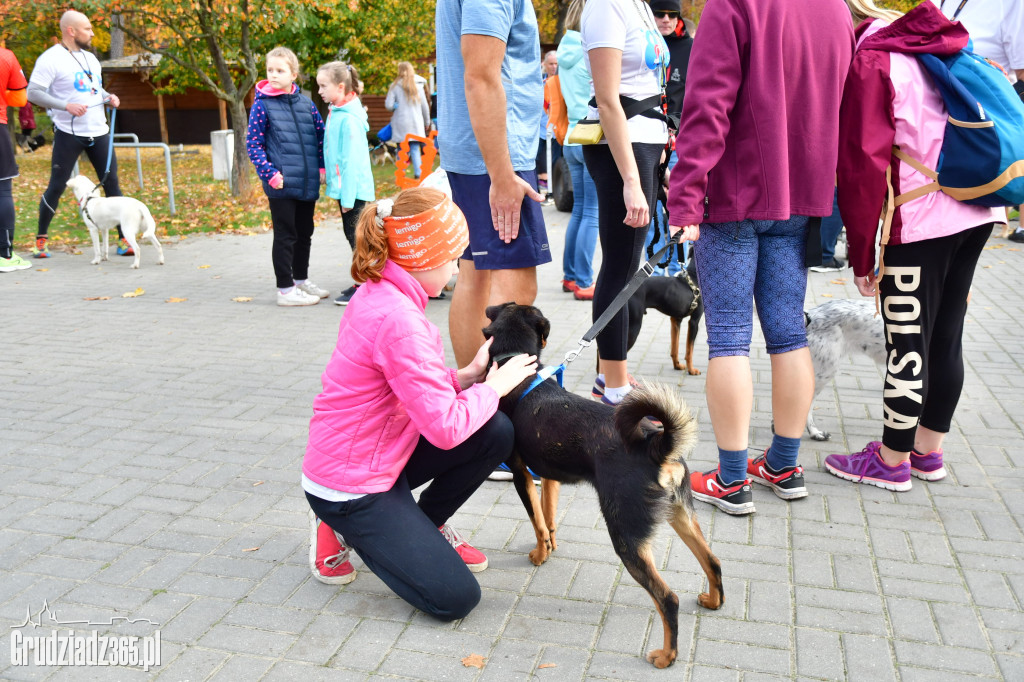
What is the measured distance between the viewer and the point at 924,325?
11.6 feet

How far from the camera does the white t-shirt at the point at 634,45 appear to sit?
3828mm

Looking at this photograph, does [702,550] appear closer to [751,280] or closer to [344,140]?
[751,280]

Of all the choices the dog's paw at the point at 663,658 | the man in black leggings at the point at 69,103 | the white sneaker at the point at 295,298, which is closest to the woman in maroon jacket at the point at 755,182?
the dog's paw at the point at 663,658

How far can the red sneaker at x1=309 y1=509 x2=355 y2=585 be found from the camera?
3029 mm

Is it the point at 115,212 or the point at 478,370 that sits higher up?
the point at 478,370

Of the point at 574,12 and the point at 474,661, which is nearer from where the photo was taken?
the point at 474,661

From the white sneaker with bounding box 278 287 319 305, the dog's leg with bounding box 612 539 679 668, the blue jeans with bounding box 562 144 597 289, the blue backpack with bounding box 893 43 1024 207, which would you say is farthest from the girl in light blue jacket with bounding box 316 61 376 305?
the dog's leg with bounding box 612 539 679 668

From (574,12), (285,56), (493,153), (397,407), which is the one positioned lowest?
(397,407)

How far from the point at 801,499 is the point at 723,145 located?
157 cm

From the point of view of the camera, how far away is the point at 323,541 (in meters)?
3.05

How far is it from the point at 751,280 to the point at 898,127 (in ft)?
2.69

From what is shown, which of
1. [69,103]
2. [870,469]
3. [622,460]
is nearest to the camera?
[622,460]

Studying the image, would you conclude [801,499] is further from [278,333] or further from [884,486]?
[278,333]

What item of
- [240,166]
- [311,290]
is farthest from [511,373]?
[240,166]
